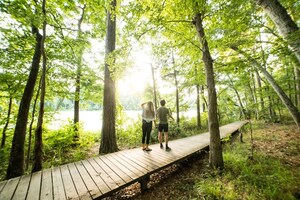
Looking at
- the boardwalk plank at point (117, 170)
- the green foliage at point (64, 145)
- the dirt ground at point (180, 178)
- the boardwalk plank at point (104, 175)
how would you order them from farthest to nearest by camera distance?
the green foliage at point (64, 145)
the dirt ground at point (180, 178)
the boardwalk plank at point (117, 170)
the boardwalk plank at point (104, 175)

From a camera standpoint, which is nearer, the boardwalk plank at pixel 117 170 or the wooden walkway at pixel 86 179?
the wooden walkway at pixel 86 179

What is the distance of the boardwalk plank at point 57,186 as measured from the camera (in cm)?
258

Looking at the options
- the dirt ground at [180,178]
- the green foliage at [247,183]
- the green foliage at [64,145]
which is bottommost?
the dirt ground at [180,178]

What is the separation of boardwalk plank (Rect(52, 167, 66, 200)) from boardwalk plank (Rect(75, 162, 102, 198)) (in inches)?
16.9

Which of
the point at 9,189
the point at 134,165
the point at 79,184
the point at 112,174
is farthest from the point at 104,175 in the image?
the point at 9,189

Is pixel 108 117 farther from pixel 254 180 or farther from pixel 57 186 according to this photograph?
pixel 254 180

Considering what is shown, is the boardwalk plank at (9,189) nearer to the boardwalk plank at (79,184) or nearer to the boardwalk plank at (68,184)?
the boardwalk plank at (68,184)

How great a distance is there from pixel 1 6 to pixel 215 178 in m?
6.43

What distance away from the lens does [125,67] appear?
4.75 meters

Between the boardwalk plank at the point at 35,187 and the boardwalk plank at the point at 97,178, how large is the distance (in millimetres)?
1012

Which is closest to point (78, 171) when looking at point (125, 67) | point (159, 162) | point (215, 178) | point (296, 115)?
point (159, 162)

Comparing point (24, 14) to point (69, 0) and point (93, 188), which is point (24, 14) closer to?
point (69, 0)

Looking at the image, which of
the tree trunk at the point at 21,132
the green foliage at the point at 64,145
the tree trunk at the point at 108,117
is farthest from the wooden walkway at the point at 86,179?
the green foliage at the point at 64,145

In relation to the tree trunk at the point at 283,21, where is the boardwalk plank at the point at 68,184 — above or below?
below
